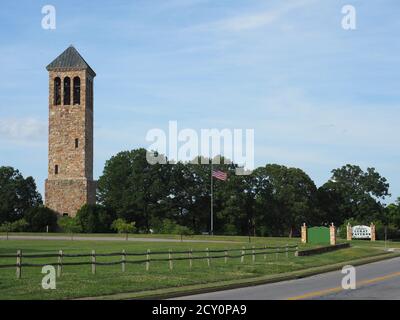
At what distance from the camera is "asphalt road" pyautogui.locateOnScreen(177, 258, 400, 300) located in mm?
20420

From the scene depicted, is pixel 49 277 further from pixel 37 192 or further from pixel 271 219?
pixel 37 192

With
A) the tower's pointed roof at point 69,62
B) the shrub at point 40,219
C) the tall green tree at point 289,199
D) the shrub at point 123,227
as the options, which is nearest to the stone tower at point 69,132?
the tower's pointed roof at point 69,62

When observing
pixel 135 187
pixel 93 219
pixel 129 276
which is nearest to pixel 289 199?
pixel 135 187

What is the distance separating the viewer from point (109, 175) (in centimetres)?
10631

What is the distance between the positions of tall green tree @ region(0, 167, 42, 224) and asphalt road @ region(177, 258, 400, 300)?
82066 mm

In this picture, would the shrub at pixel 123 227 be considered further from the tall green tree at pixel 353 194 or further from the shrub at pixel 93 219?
the tall green tree at pixel 353 194

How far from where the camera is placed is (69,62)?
309 ft

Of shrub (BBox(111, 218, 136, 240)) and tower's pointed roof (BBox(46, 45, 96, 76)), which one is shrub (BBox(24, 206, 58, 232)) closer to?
shrub (BBox(111, 218, 136, 240))

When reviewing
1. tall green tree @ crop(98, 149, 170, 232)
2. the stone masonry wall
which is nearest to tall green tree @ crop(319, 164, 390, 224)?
tall green tree @ crop(98, 149, 170, 232)

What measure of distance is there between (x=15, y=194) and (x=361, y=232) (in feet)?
178

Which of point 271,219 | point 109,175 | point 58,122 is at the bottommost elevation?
point 271,219

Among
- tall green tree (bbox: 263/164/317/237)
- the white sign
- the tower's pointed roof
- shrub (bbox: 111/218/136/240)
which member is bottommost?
the white sign
